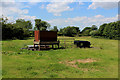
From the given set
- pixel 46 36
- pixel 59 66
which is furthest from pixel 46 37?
pixel 59 66

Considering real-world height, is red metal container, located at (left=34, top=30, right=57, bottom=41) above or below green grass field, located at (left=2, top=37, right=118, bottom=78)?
above

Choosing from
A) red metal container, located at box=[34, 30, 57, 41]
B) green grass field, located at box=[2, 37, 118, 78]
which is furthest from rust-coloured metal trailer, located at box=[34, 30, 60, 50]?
green grass field, located at box=[2, 37, 118, 78]

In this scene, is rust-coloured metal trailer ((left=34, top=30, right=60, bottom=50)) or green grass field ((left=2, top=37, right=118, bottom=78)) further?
rust-coloured metal trailer ((left=34, top=30, right=60, bottom=50))

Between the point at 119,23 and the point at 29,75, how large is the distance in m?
53.6

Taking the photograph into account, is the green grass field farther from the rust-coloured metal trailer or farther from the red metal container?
the red metal container

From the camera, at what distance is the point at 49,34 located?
67.4 ft

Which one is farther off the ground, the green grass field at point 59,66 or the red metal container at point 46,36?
the red metal container at point 46,36

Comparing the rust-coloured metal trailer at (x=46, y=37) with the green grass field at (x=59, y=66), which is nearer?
the green grass field at (x=59, y=66)

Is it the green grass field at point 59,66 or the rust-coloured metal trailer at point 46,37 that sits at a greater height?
the rust-coloured metal trailer at point 46,37

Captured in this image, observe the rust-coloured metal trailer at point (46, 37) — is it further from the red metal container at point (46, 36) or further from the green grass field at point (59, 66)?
the green grass field at point (59, 66)

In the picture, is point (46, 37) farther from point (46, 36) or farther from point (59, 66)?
point (59, 66)

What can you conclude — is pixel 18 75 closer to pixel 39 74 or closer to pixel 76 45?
pixel 39 74

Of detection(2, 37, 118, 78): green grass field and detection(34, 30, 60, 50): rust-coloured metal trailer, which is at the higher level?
detection(34, 30, 60, 50): rust-coloured metal trailer

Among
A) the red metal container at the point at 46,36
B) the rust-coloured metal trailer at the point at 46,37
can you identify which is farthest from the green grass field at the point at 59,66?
the red metal container at the point at 46,36
